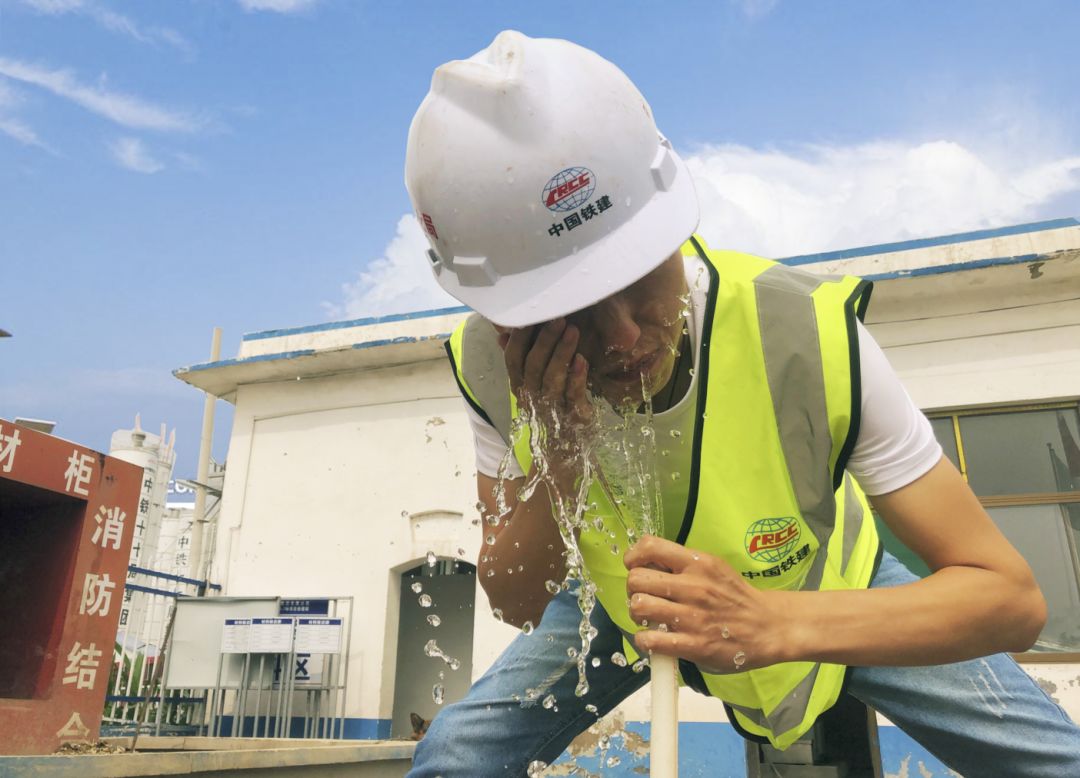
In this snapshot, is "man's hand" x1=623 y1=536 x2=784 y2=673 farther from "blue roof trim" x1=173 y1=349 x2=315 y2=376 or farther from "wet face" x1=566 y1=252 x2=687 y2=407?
"blue roof trim" x1=173 y1=349 x2=315 y2=376

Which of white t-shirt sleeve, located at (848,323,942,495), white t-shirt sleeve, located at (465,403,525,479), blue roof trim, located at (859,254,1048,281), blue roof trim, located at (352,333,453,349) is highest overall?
blue roof trim, located at (352,333,453,349)

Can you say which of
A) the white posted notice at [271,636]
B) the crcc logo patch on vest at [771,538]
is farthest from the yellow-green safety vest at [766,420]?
the white posted notice at [271,636]

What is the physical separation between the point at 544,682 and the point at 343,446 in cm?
848

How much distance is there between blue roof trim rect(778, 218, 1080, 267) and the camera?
8336 mm

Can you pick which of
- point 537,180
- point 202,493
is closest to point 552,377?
point 537,180

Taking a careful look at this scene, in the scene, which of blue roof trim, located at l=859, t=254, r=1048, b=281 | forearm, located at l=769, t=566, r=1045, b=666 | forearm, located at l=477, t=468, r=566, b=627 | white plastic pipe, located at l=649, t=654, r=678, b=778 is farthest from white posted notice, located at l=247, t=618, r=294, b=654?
forearm, located at l=769, t=566, r=1045, b=666

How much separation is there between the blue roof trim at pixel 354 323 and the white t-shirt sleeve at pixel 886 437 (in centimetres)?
846

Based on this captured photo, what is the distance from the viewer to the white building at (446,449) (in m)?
7.79

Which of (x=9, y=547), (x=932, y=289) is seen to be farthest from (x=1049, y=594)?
(x=9, y=547)

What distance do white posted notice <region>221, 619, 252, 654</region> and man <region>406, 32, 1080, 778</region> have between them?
25.6 ft

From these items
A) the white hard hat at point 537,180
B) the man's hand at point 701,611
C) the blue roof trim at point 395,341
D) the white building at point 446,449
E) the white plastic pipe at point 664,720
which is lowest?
the white plastic pipe at point 664,720

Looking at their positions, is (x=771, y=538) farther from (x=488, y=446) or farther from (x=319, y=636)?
(x=319, y=636)

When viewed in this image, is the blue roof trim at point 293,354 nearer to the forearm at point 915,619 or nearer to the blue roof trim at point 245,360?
the blue roof trim at point 245,360

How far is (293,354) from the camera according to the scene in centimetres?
1062
